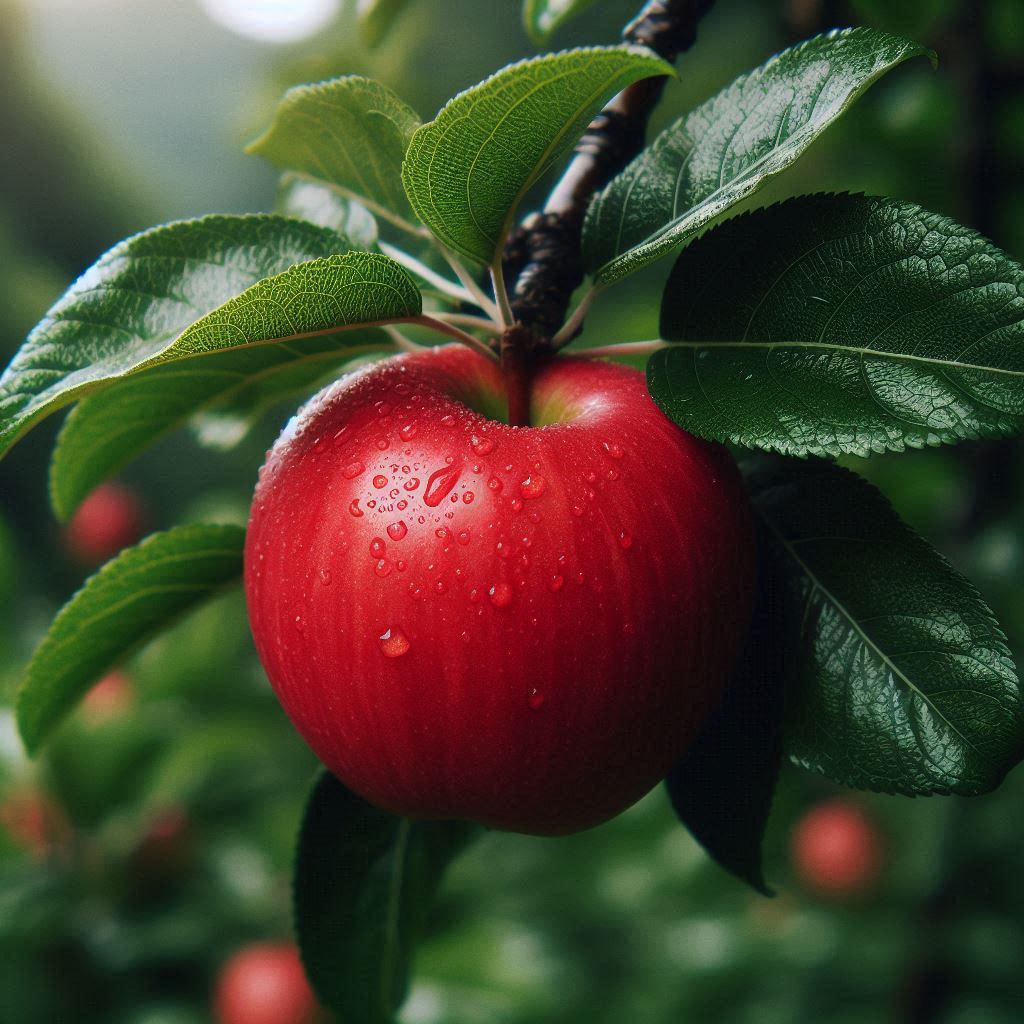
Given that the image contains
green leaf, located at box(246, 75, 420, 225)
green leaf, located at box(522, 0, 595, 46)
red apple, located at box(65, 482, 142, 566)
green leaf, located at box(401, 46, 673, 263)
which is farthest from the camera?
red apple, located at box(65, 482, 142, 566)

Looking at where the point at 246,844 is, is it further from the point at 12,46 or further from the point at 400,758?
the point at 12,46

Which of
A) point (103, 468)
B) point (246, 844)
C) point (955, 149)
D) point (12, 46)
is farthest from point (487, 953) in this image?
point (12, 46)

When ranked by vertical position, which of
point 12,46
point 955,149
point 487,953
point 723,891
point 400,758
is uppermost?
point 12,46

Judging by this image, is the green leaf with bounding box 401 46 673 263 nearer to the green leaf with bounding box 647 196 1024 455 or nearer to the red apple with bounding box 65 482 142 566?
the green leaf with bounding box 647 196 1024 455

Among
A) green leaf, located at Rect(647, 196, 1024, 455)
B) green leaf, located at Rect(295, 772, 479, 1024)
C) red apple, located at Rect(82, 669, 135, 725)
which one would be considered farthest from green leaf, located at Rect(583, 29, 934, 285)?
red apple, located at Rect(82, 669, 135, 725)

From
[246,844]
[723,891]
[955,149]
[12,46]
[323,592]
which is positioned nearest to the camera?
[323,592]

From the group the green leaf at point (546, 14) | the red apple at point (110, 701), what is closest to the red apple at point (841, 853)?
the red apple at point (110, 701)

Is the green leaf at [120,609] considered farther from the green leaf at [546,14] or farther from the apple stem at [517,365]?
the green leaf at [546,14]
